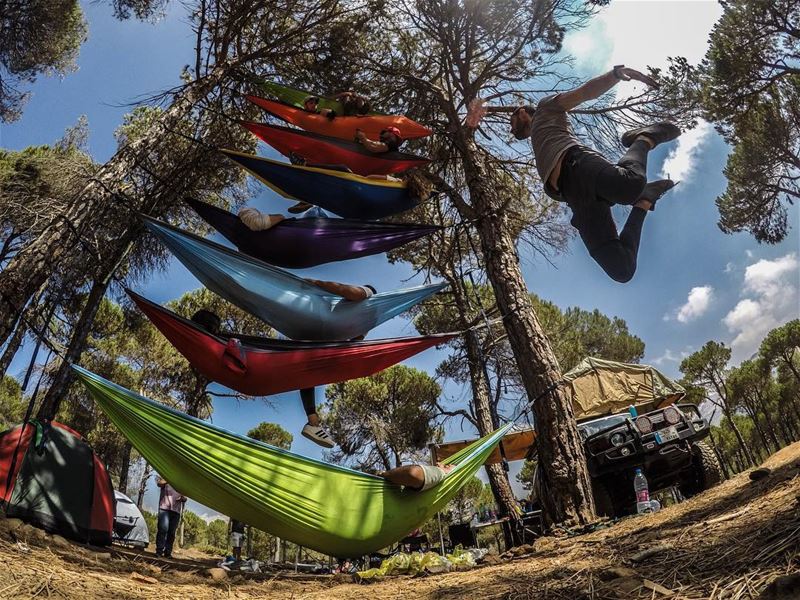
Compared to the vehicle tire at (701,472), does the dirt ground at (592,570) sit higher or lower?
lower

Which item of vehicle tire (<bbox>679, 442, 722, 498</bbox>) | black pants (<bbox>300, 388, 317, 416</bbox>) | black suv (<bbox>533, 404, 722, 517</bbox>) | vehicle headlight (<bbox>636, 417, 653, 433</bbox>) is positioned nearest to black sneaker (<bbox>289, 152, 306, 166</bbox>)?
black pants (<bbox>300, 388, 317, 416</bbox>)

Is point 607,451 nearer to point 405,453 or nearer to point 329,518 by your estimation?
point 329,518

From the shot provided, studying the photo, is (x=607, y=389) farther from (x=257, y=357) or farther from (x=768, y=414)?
(x=768, y=414)

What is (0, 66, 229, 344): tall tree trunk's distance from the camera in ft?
9.48

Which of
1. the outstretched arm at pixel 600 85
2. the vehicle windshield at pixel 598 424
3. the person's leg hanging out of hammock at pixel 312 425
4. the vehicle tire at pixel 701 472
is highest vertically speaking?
the outstretched arm at pixel 600 85

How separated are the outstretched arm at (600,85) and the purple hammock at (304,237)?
3.72 feet

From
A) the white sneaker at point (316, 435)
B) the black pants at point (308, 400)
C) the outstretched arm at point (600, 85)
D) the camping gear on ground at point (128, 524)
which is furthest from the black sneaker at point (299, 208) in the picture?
the camping gear on ground at point (128, 524)

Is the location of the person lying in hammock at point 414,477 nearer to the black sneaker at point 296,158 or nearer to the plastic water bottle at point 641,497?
the plastic water bottle at point 641,497

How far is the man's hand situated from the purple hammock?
4.59ft

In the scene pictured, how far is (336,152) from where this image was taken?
360 centimetres

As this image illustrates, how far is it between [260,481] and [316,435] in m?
0.68

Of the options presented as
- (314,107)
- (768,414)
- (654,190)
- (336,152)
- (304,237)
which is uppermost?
(768,414)

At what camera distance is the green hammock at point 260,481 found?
2.12 m

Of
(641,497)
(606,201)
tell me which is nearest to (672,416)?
(641,497)
